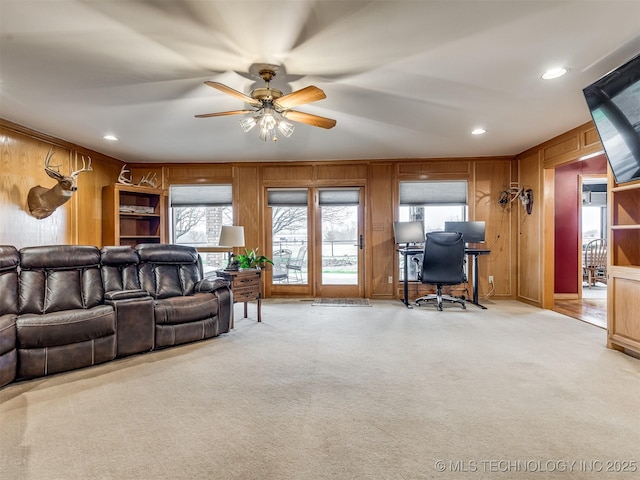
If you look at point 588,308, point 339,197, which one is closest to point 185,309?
point 339,197

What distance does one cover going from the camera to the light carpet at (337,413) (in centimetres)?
160

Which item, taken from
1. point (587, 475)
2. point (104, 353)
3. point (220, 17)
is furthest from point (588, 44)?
point (104, 353)

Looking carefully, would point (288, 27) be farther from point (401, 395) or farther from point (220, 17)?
point (401, 395)

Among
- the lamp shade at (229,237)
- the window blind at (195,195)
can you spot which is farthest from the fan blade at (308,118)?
the window blind at (195,195)

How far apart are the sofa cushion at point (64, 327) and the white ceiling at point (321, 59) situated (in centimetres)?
201

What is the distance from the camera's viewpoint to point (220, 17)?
6.43ft

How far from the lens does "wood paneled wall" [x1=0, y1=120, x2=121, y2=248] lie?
12.4 feet

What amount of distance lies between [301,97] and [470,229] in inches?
153

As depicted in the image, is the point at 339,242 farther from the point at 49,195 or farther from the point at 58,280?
the point at 49,195

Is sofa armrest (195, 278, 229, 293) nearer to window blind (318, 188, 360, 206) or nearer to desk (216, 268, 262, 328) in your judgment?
desk (216, 268, 262, 328)

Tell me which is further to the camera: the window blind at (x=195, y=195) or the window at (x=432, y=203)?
the window blind at (x=195, y=195)

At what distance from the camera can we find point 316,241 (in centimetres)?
588

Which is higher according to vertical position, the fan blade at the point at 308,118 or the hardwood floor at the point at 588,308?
the fan blade at the point at 308,118

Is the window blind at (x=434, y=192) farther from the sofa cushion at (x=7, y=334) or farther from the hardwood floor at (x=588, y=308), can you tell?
the sofa cushion at (x=7, y=334)
